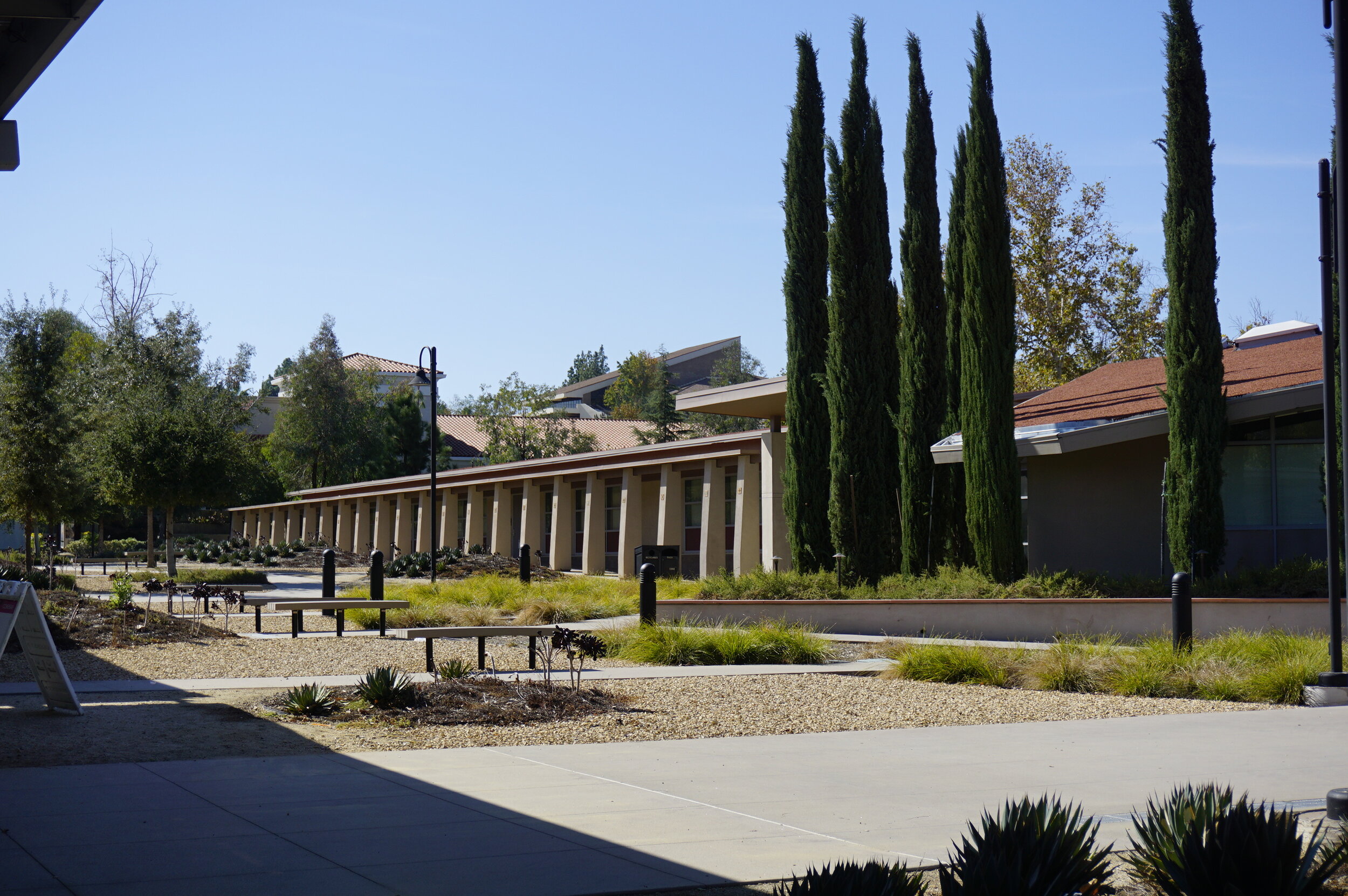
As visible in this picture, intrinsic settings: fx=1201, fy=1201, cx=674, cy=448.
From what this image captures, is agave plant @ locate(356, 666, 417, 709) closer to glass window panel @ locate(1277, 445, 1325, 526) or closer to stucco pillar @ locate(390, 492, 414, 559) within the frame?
glass window panel @ locate(1277, 445, 1325, 526)

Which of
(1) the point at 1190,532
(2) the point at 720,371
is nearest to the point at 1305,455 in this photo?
(1) the point at 1190,532

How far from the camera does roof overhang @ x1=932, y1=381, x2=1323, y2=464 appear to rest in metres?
18.2

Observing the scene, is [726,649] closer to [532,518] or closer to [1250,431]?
[1250,431]

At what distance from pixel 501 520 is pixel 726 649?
25679 mm

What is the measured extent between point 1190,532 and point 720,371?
57.0 m

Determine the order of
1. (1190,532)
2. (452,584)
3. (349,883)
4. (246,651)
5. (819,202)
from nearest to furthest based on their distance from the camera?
(349,883)
(246,651)
(1190,532)
(819,202)
(452,584)

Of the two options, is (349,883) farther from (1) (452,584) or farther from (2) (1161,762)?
(1) (452,584)

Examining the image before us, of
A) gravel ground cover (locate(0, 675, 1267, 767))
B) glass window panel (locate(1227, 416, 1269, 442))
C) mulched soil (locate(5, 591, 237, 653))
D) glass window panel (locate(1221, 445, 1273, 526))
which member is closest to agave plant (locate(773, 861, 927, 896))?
gravel ground cover (locate(0, 675, 1267, 767))

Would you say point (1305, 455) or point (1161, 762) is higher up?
point (1305, 455)

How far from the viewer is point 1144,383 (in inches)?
929

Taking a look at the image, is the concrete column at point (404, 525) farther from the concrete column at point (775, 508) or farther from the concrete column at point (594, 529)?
the concrete column at point (775, 508)

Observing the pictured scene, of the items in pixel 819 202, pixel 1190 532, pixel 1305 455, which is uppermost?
pixel 819 202

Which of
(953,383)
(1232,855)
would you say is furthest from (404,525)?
(1232,855)

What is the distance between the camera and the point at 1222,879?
4328 mm
